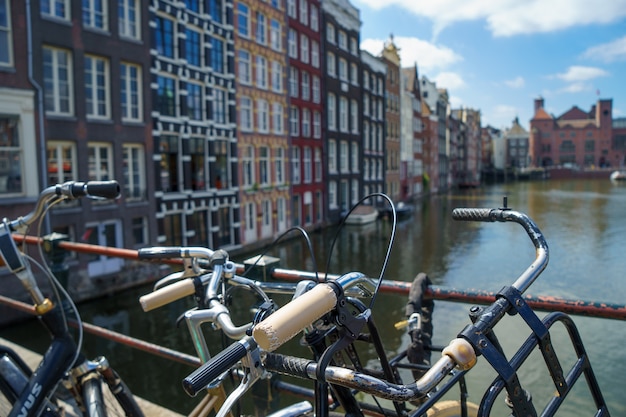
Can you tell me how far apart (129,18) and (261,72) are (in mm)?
8954

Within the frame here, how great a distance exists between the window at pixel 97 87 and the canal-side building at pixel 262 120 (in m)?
7.79

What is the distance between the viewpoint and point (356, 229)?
1309 inches

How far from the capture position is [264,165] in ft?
89.4

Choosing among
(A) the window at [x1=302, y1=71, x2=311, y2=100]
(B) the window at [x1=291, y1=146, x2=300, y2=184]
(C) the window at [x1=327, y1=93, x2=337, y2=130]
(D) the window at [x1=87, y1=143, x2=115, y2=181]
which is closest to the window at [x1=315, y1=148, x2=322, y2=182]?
(C) the window at [x1=327, y1=93, x2=337, y2=130]

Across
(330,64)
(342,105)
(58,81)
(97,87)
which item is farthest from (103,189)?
(342,105)

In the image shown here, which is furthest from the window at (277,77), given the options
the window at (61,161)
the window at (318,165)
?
the window at (61,161)

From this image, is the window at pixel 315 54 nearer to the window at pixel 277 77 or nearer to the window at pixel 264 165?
the window at pixel 277 77

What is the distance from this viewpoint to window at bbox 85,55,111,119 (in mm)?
17281

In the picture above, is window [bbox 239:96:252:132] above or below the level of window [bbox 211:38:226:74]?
below

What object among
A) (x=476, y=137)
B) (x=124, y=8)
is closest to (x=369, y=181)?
(x=124, y=8)

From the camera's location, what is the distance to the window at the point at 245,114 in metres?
25.0

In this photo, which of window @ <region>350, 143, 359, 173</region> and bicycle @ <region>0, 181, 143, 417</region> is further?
window @ <region>350, 143, 359, 173</region>

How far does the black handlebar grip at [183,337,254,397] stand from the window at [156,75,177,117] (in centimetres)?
1990

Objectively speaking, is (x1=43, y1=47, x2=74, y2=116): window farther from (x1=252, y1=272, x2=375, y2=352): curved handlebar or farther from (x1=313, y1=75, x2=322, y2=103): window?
(x1=313, y1=75, x2=322, y2=103): window
